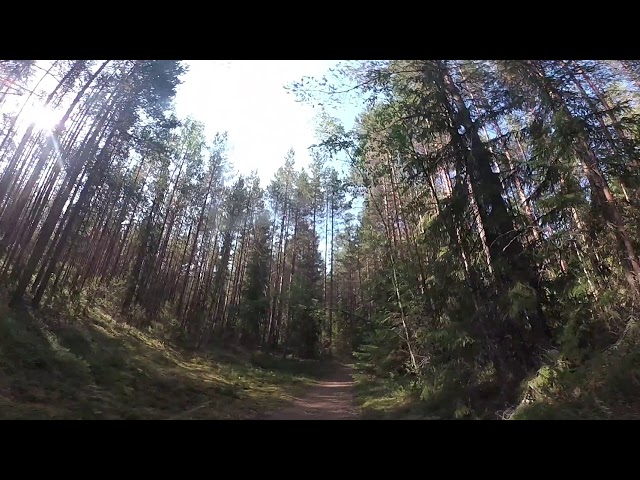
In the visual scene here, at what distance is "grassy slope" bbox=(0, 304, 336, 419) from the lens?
7398 millimetres

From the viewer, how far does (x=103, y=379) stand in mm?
9828

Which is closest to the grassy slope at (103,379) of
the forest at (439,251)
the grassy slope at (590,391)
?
the forest at (439,251)

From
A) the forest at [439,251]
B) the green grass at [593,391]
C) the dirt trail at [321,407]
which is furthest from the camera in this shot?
the dirt trail at [321,407]

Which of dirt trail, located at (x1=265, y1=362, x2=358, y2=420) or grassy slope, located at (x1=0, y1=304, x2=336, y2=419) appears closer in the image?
grassy slope, located at (x1=0, y1=304, x2=336, y2=419)

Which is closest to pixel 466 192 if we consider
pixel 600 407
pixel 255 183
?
pixel 600 407

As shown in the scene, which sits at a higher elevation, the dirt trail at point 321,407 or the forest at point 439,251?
the forest at point 439,251

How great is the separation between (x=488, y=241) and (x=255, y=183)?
26.4m

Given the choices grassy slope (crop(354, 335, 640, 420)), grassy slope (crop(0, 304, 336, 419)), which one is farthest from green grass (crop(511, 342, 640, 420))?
grassy slope (crop(0, 304, 336, 419))

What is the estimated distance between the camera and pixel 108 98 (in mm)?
15477

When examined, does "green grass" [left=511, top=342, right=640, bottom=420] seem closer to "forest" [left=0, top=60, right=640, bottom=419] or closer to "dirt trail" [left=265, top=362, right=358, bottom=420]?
"forest" [left=0, top=60, right=640, bottom=419]

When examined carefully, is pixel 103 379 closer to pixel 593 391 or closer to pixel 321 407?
pixel 321 407

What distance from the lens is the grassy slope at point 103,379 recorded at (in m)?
7.40

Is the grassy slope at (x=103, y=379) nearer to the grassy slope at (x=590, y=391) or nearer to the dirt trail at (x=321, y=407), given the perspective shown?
the dirt trail at (x=321, y=407)
